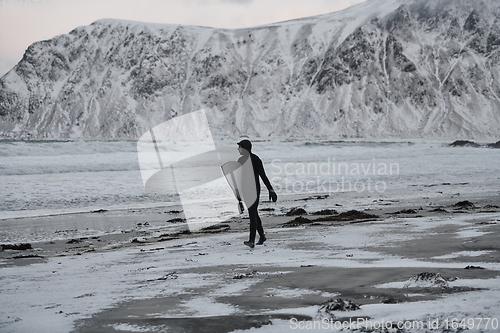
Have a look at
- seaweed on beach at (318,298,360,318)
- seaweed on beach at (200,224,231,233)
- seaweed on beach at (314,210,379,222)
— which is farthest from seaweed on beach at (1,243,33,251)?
seaweed on beach at (318,298,360,318)

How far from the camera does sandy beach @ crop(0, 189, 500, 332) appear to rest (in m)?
4.00

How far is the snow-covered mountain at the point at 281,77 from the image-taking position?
483ft

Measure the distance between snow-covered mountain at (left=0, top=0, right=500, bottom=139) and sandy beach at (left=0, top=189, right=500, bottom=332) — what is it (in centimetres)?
13490

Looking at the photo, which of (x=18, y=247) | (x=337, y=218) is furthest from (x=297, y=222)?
(x=18, y=247)

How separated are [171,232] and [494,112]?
148610 millimetres

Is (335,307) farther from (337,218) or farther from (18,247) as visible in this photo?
(337,218)

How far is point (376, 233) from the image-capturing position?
9.59m

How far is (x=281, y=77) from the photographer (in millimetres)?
159625

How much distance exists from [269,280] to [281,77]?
156572 mm

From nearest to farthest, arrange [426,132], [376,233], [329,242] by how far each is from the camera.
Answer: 1. [329,242]
2. [376,233]
3. [426,132]

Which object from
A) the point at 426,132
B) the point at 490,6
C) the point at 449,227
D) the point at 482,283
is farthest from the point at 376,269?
the point at 490,6

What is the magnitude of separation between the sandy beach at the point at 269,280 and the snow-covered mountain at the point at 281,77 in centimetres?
13490

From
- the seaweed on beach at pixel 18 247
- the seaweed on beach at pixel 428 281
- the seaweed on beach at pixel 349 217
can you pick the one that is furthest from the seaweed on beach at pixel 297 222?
the seaweed on beach at pixel 428 281

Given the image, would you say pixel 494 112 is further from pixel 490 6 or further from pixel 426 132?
pixel 490 6
